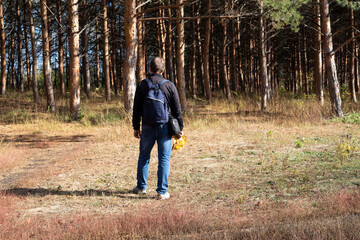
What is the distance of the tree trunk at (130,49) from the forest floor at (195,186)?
1.22 meters

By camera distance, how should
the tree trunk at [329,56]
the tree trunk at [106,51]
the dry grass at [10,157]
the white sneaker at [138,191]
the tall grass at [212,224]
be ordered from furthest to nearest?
the tree trunk at [106,51] → the tree trunk at [329,56] → the dry grass at [10,157] → the white sneaker at [138,191] → the tall grass at [212,224]

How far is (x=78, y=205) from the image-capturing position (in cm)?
526

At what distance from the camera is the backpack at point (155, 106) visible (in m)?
5.05

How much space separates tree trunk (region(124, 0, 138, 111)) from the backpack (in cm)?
748

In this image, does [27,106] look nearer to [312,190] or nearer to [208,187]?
[208,187]

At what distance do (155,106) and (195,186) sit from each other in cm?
186

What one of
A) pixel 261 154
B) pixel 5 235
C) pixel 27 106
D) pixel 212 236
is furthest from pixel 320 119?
pixel 27 106

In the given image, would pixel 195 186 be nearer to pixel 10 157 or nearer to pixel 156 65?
pixel 156 65

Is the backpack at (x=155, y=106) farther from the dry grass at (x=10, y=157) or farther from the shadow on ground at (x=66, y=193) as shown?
the dry grass at (x=10, y=157)

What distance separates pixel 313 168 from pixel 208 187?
7.34ft

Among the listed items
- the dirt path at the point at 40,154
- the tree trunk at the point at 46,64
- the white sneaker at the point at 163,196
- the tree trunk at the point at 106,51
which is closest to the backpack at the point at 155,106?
the white sneaker at the point at 163,196

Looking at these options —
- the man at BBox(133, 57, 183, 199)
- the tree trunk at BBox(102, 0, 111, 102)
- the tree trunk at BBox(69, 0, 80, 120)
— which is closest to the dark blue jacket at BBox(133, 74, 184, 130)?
the man at BBox(133, 57, 183, 199)

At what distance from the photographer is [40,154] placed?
32.1ft

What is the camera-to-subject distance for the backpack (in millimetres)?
5047
